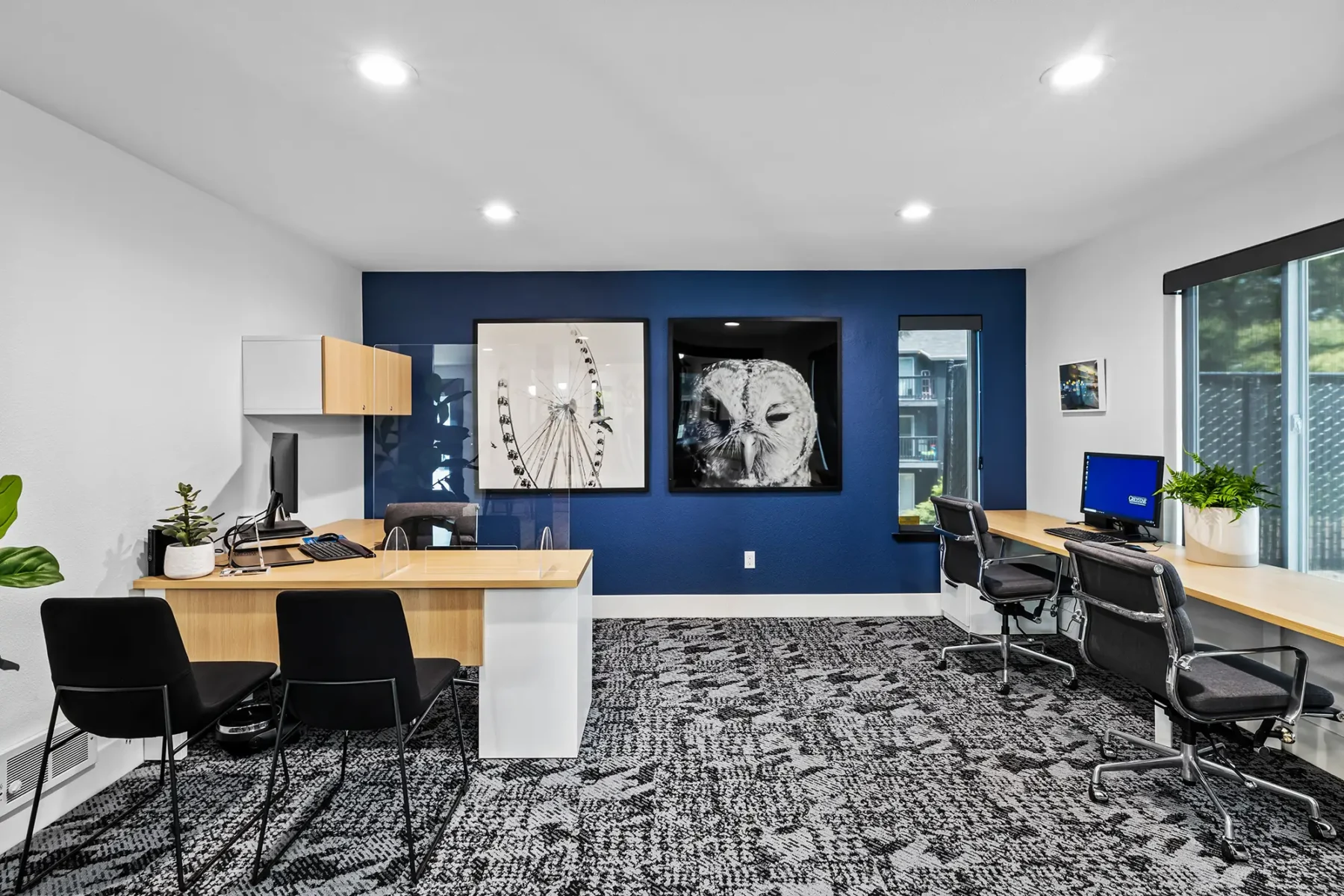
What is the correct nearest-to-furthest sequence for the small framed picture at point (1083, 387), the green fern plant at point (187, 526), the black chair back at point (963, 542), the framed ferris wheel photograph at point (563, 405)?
the green fern plant at point (187, 526) < the framed ferris wheel photograph at point (563, 405) < the black chair back at point (963, 542) < the small framed picture at point (1083, 387)

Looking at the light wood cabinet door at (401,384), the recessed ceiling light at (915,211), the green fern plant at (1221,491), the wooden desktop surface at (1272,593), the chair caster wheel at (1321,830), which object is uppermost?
the recessed ceiling light at (915,211)

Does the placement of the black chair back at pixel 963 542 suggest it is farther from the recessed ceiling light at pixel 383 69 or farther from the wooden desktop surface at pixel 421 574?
the recessed ceiling light at pixel 383 69

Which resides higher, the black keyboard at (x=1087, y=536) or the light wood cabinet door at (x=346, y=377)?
the light wood cabinet door at (x=346, y=377)

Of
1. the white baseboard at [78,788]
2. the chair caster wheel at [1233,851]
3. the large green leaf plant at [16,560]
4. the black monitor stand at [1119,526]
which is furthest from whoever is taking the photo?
the black monitor stand at [1119,526]

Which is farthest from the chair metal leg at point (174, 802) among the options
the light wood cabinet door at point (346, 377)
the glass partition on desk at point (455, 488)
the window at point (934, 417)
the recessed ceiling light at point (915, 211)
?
the window at point (934, 417)

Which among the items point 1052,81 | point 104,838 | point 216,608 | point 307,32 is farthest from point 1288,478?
point 104,838

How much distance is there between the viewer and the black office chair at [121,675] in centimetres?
198

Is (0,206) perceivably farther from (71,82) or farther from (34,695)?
(34,695)

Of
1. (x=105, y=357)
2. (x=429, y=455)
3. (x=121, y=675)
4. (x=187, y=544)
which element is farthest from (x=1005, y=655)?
(x=105, y=357)

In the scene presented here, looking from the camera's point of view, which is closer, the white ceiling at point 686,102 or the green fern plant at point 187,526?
the white ceiling at point 686,102

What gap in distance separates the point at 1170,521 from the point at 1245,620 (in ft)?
2.86

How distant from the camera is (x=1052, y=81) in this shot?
2.17 meters

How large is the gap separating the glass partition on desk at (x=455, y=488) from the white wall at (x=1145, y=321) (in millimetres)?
2960

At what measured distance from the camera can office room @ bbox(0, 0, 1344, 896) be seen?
202 cm
